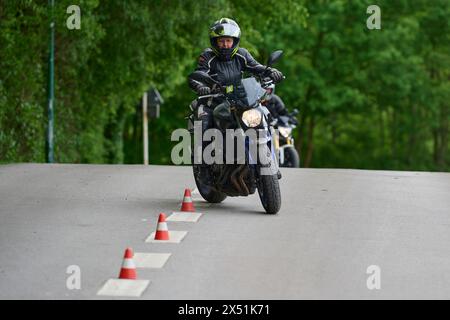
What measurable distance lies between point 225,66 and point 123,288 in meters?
5.07

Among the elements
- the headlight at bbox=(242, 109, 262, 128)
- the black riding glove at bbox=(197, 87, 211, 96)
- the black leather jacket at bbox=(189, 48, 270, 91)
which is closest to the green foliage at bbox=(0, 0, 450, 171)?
the black leather jacket at bbox=(189, 48, 270, 91)

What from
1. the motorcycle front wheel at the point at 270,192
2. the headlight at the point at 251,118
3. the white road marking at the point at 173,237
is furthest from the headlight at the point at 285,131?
the white road marking at the point at 173,237

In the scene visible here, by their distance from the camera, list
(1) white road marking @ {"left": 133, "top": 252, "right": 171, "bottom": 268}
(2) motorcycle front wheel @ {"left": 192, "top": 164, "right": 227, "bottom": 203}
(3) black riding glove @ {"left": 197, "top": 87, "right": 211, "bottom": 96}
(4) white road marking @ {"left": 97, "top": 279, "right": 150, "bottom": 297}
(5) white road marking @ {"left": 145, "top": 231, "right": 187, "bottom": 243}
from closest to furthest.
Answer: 1. (4) white road marking @ {"left": 97, "top": 279, "right": 150, "bottom": 297}
2. (1) white road marking @ {"left": 133, "top": 252, "right": 171, "bottom": 268}
3. (5) white road marking @ {"left": 145, "top": 231, "right": 187, "bottom": 243}
4. (3) black riding glove @ {"left": 197, "top": 87, "right": 211, "bottom": 96}
5. (2) motorcycle front wheel @ {"left": 192, "top": 164, "right": 227, "bottom": 203}

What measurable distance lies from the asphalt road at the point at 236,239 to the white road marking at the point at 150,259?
9 centimetres

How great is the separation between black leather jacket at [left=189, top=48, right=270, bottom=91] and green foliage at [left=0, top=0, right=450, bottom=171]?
10498 mm

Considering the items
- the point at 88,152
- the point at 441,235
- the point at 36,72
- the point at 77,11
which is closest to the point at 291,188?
the point at 441,235

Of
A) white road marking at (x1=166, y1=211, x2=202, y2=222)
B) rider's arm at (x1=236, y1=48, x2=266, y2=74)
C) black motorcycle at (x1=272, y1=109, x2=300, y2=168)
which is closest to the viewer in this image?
white road marking at (x1=166, y1=211, x2=202, y2=222)

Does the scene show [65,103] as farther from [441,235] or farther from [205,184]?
[441,235]

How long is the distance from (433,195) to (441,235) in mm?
3829

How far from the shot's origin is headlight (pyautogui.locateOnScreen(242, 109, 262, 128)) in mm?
12773

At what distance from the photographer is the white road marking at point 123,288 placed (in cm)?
863

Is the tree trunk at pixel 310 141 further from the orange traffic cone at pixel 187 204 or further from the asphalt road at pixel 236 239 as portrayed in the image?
the orange traffic cone at pixel 187 204

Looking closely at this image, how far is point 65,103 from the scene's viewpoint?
30516 millimetres

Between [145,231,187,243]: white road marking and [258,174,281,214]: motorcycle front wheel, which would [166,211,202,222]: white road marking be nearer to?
[258,174,281,214]: motorcycle front wheel
